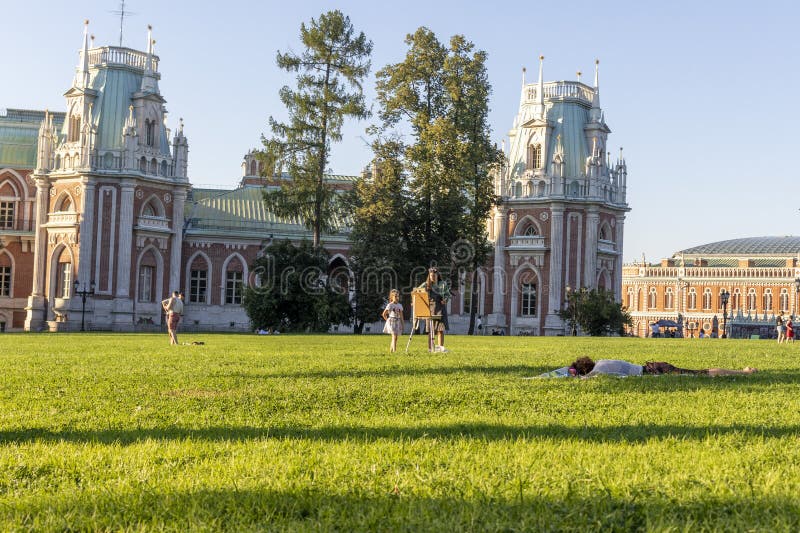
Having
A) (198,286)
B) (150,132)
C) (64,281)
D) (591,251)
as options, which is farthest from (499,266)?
(64,281)

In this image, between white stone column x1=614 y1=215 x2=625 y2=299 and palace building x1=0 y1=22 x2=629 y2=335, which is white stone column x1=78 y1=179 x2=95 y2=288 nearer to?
palace building x1=0 y1=22 x2=629 y2=335

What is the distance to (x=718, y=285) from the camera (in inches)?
4515

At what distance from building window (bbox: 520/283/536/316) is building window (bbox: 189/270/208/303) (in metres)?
19.0

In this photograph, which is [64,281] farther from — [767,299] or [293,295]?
[767,299]

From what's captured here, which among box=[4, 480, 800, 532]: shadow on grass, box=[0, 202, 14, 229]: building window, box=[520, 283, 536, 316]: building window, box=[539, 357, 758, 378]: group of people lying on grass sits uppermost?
box=[0, 202, 14, 229]: building window

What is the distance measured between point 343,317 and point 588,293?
1567cm


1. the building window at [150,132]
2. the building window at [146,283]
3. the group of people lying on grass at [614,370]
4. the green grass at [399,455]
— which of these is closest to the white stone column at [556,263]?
the building window at [146,283]

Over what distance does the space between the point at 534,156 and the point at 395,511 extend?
2294 inches

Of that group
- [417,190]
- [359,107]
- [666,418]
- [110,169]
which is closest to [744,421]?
[666,418]

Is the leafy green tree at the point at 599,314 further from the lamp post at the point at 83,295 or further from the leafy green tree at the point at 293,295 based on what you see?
the lamp post at the point at 83,295

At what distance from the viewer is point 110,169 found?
176 ft

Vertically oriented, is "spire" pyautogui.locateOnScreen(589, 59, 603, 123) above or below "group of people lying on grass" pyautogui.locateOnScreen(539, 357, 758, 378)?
above

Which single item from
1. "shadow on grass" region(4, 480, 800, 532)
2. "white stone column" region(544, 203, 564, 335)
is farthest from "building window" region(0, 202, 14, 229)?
"shadow on grass" region(4, 480, 800, 532)

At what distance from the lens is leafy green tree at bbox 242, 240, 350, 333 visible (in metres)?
43.3
